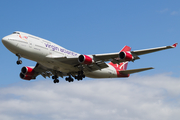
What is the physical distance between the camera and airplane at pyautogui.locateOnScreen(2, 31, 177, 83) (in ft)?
112

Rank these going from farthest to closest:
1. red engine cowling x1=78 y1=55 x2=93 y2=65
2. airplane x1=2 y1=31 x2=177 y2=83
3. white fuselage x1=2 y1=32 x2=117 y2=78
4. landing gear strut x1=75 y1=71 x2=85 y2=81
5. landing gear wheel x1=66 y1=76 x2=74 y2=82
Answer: landing gear wheel x1=66 y1=76 x2=74 y2=82, landing gear strut x1=75 y1=71 x2=85 y2=81, red engine cowling x1=78 y1=55 x2=93 y2=65, airplane x1=2 y1=31 x2=177 y2=83, white fuselage x1=2 y1=32 x2=117 y2=78

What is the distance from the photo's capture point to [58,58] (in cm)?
3628

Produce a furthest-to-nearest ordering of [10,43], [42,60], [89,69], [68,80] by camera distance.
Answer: [68,80] < [89,69] < [42,60] < [10,43]

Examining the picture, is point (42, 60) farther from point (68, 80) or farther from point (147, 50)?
point (147, 50)

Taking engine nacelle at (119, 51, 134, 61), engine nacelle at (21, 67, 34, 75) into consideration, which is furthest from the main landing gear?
engine nacelle at (119, 51, 134, 61)

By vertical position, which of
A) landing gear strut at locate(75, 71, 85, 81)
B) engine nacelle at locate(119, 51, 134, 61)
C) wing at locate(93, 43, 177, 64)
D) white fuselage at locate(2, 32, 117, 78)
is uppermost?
white fuselage at locate(2, 32, 117, 78)

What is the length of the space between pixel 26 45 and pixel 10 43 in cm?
196

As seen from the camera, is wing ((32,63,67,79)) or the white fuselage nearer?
the white fuselage

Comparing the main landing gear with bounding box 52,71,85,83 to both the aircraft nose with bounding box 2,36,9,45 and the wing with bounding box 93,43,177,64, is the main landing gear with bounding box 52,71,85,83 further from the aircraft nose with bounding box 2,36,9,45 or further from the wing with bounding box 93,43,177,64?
the aircraft nose with bounding box 2,36,9,45

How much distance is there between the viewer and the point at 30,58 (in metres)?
35.3

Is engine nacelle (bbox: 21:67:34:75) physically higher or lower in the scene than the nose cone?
lower

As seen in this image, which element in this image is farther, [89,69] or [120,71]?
[120,71]

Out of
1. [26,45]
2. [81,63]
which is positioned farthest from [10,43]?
[81,63]

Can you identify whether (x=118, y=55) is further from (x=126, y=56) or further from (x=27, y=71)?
(x=27, y=71)
